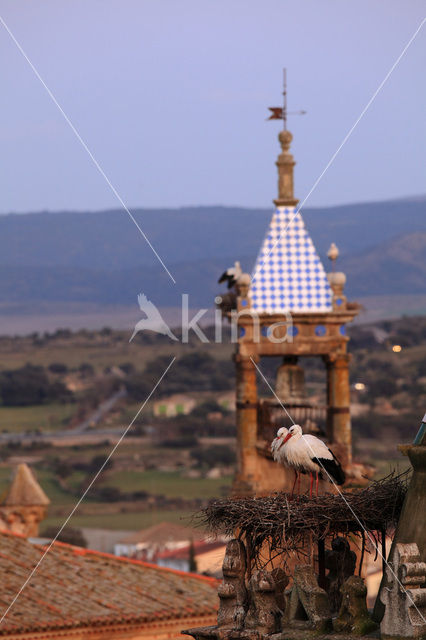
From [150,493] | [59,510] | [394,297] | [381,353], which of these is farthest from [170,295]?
[394,297]

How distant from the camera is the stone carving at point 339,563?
683 inches

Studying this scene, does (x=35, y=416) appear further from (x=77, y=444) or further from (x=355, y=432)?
(x=355, y=432)

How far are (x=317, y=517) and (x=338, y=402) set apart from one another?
1632 cm

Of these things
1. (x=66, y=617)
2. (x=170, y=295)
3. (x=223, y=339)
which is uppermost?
(x=170, y=295)

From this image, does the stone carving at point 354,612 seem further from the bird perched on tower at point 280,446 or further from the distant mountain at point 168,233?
the distant mountain at point 168,233

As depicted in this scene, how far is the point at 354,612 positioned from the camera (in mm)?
15906

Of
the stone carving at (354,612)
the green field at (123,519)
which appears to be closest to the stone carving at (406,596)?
the stone carving at (354,612)

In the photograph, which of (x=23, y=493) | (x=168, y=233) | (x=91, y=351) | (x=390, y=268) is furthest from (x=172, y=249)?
(x=23, y=493)

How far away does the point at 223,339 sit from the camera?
123ft

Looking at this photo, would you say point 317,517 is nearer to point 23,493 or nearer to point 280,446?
point 280,446

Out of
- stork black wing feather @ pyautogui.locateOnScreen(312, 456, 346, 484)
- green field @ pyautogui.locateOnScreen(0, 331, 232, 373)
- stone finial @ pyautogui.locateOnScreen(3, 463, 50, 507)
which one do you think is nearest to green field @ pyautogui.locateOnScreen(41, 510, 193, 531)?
green field @ pyautogui.locateOnScreen(0, 331, 232, 373)

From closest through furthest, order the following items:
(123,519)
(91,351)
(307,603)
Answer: (307,603), (123,519), (91,351)

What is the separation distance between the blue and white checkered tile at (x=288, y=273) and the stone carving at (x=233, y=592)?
15.8 metres

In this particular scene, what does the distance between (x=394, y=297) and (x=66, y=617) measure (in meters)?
98.7
